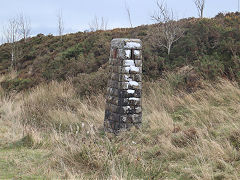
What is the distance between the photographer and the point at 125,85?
6.45m

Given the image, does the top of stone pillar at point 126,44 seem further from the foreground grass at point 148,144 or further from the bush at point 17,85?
the bush at point 17,85

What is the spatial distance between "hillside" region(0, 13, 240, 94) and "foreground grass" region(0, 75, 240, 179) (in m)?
1.41

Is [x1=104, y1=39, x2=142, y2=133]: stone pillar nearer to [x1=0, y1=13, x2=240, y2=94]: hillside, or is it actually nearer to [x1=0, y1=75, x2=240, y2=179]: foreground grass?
[x1=0, y1=75, x2=240, y2=179]: foreground grass

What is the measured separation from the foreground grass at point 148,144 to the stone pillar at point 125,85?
354 millimetres

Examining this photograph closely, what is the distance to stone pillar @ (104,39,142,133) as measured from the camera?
6.42 m

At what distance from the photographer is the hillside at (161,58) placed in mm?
9812

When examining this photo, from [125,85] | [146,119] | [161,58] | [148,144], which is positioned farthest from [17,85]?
[148,144]

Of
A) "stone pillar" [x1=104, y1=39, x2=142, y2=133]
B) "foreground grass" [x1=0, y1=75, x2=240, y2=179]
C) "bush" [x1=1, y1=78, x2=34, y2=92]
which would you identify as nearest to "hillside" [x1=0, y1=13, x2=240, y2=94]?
"bush" [x1=1, y1=78, x2=34, y2=92]

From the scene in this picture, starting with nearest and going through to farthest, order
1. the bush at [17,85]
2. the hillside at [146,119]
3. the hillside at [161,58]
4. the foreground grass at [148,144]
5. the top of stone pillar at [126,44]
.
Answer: the foreground grass at [148,144], the hillside at [146,119], the top of stone pillar at [126,44], the hillside at [161,58], the bush at [17,85]

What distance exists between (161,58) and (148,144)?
6693mm

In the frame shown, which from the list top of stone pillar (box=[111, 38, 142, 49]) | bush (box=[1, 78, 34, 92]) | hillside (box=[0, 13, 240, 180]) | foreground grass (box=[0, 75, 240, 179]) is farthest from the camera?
bush (box=[1, 78, 34, 92])

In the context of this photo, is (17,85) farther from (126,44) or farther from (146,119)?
(126,44)

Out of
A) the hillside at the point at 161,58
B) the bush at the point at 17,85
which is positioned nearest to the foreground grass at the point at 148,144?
the hillside at the point at 161,58

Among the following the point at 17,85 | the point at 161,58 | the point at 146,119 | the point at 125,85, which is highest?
the point at 161,58
